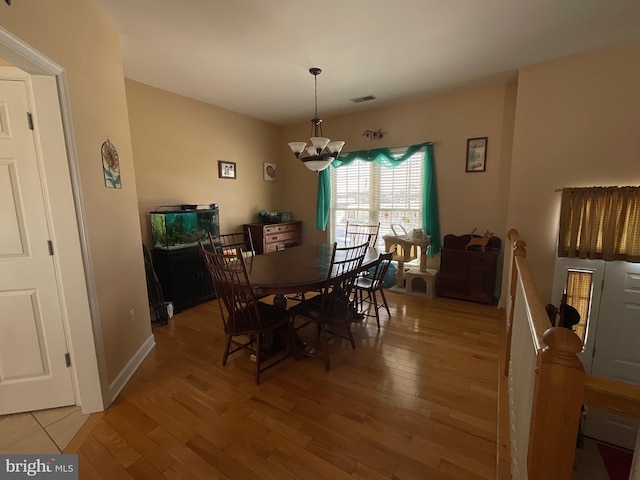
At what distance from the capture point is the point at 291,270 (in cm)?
244

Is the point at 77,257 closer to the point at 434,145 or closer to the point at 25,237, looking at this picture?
the point at 25,237

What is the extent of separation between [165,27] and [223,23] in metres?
0.47

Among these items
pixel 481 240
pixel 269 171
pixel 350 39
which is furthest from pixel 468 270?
pixel 269 171

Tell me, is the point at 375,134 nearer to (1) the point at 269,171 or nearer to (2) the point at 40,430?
(1) the point at 269,171

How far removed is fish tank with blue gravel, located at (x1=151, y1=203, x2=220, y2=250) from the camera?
→ 341cm

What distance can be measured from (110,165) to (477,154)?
13.1ft

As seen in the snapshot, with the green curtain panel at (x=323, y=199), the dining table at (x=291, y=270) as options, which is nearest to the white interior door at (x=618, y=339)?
the dining table at (x=291, y=270)

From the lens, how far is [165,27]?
2.30 meters

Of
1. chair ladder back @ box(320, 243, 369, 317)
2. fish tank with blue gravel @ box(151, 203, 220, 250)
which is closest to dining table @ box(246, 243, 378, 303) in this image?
chair ladder back @ box(320, 243, 369, 317)

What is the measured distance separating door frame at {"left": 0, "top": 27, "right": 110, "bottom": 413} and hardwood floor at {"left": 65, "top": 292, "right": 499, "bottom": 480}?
0.27 metres

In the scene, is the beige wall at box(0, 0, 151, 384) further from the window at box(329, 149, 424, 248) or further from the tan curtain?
the tan curtain

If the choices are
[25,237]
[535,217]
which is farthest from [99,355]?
[535,217]

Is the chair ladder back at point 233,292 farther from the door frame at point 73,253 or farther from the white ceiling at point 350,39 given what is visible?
the white ceiling at point 350,39

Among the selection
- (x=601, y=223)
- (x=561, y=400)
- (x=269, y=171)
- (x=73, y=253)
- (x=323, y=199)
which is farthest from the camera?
(x=269, y=171)
